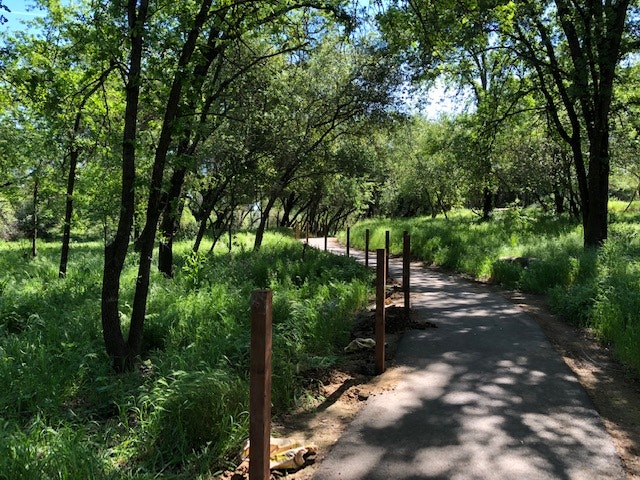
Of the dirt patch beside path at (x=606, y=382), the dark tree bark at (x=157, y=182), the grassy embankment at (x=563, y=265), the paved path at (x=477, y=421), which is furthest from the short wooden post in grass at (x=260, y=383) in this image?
the grassy embankment at (x=563, y=265)

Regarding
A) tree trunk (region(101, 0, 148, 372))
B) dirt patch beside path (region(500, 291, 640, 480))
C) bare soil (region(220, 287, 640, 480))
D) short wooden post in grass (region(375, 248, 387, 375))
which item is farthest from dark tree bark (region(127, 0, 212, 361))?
dirt patch beside path (region(500, 291, 640, 480))

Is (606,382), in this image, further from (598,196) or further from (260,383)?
(598,196)

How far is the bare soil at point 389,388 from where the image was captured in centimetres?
395

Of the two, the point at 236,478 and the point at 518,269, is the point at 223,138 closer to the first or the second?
the point at 518,269

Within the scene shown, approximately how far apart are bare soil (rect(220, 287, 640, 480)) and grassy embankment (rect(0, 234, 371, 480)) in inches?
9.6

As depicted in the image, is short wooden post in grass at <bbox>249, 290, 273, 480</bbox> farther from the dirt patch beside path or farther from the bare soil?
the dirt patch beside path

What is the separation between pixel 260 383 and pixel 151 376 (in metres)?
3.05

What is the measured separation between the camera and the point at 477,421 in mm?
4285

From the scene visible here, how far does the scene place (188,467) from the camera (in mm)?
3457

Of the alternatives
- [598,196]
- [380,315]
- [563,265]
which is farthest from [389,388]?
[598,196]

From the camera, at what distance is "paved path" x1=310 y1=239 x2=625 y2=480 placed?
139 inches

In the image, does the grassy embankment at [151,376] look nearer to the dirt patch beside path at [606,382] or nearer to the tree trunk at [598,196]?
the dirt patch beside path at [606,382]

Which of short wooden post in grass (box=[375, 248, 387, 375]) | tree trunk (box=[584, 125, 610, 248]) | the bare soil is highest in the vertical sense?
tree trunk (box=[584, 125, 610, 248])

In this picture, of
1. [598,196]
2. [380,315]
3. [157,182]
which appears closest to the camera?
[380,315]
